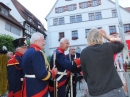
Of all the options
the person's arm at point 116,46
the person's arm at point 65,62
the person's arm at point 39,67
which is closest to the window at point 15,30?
the person's arm at point 65,62

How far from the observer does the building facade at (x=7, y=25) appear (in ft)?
63.6

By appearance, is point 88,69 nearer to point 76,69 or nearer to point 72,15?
point 76,69

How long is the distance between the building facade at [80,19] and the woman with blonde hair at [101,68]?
74.8 ft

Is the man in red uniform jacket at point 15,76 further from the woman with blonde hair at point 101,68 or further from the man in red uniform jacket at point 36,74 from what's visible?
the woman with blonde hair at point 101,68

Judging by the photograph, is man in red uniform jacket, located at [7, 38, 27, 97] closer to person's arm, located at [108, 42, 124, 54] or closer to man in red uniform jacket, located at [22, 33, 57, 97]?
Answer: man in red uniform jacket, located at [22, 33, 57, 97]

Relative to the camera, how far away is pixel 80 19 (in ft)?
85.3

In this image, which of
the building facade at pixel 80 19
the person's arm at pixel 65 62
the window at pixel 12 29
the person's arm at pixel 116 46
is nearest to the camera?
the person's arm at pixel 116 46

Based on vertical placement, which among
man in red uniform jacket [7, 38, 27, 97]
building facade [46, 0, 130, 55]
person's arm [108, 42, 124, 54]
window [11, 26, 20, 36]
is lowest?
man in red uniform jacket [7, 38, 27, 97]

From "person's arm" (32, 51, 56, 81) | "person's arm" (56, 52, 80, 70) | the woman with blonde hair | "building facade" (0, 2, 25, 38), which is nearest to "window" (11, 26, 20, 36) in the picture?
"building facade" (0, 2, 25, 38)

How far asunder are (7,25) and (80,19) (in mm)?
11735

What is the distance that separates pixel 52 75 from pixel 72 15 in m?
24.7

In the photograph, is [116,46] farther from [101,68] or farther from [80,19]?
[80,19]

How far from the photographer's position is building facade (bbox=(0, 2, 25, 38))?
19391 mm

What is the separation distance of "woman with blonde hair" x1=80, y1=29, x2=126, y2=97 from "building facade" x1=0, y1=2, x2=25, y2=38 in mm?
18901
